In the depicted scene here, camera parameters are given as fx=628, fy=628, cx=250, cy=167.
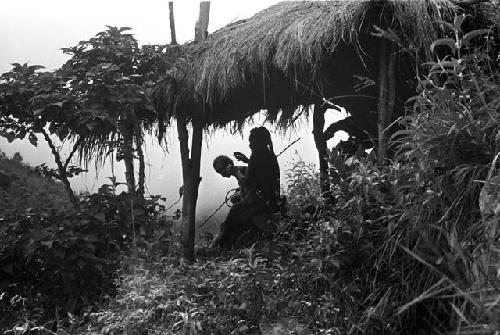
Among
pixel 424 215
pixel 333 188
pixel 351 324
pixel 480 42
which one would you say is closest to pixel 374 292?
pixel 351 324

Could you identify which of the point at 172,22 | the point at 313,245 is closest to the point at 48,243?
the point at 313,245

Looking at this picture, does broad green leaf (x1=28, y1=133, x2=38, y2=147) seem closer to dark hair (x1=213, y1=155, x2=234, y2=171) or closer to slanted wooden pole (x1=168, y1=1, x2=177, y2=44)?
slanted wooden pole (x1=168, y1=1, x2=177, y2=44)

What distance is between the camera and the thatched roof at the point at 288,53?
477 centimetres

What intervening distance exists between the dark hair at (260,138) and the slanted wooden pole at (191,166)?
66cm

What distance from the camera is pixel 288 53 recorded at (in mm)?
5012

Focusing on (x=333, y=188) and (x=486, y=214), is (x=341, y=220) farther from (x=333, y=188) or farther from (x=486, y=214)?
(x=486, y=214)

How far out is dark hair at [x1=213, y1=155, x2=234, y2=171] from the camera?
24.6 ft

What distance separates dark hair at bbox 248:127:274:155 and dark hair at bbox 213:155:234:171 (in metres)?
0.43

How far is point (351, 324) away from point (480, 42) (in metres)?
2.93

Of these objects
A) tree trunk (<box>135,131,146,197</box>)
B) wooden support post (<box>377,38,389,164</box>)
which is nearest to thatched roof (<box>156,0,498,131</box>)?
wooden support post (<box>377,38,389,164</box>)

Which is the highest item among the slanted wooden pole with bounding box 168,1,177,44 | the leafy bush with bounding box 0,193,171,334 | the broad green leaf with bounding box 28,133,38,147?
the slanted wooden pole with bounding box 168,1,177,44

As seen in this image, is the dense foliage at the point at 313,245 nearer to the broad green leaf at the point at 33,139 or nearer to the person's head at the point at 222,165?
the broad green leaf at the point at 33,139

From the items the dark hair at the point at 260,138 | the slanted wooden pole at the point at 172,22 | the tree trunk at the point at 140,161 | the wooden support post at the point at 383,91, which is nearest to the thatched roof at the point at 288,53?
the wooden support post at the point at 383,91

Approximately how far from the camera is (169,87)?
246 inches
